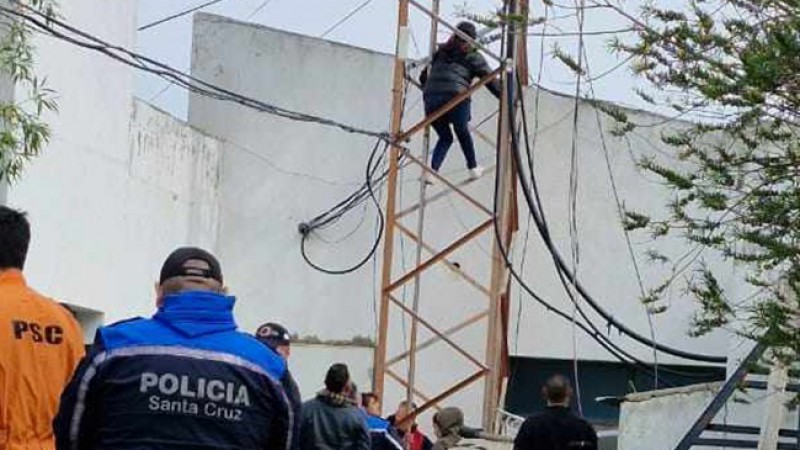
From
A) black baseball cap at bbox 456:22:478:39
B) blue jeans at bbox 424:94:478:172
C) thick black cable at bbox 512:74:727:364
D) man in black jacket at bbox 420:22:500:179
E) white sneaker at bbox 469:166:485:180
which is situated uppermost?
black baseball cap at bbox 456:22:478:39

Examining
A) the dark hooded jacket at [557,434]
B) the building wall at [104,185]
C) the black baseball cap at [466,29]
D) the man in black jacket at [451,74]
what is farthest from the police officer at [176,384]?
the man in black jacket at [451,74]

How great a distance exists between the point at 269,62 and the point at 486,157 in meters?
2.72

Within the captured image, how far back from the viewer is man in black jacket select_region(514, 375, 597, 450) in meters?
9.20

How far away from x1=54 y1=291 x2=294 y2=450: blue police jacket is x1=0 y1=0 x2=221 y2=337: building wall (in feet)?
27.0

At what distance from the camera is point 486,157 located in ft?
60.7

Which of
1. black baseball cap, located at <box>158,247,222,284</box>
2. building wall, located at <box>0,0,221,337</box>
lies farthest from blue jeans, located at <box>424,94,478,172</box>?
black baseball cap, located at <box>158,247,222,284</box>

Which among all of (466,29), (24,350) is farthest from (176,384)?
(466,29)

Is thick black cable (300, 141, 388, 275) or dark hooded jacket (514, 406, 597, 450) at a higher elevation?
thick black cable (300, 141, 388, 275)

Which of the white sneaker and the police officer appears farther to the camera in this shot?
the white sneaker

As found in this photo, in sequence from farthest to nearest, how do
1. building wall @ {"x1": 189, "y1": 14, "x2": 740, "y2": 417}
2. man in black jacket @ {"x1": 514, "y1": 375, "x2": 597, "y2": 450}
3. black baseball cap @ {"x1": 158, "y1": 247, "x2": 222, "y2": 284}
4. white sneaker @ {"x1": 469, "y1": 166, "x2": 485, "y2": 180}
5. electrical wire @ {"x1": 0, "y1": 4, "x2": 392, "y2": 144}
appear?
building wall @ {"x1": 189, "y1": 14, "x2": 740, "y2": 417}
white sneaker @ {"x1": 469, "y1": 166, "x2": 485, "y2": 180}
electrical wire @ {"x1": 0, "y1": 4, "x2": 392, "y2": 144}
man in black jacket @ {"x1": 514, "y1": 375, "x2": 597, "y2": 450}
black baseball cap @ {"x1": 158, "y1": 247, "x2": 222, "y2": 284}

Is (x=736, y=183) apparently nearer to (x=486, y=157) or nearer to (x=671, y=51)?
(x=671, y=51)

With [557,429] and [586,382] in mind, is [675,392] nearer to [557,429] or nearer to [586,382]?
[557,429]

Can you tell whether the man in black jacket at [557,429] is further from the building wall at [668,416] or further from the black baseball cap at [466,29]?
the black baseball cap at [466,29]

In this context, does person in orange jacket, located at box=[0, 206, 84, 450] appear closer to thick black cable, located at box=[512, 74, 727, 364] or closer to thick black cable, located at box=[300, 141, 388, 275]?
thick black cable, located at box=[512, 74, 727, 364]
